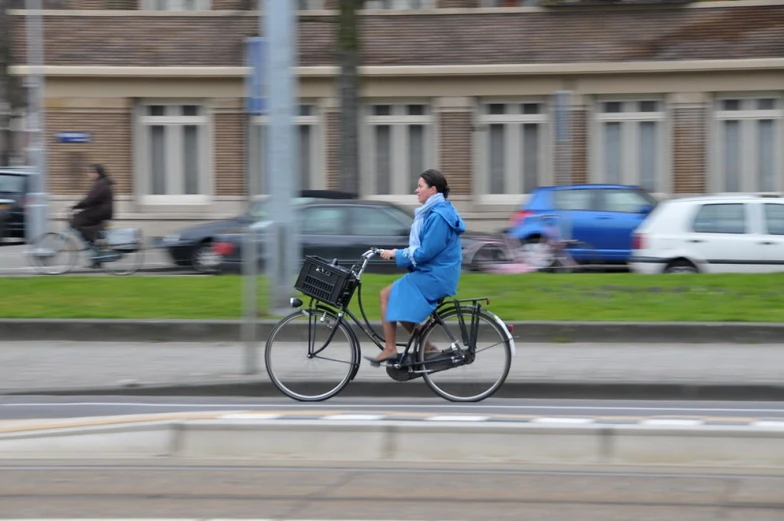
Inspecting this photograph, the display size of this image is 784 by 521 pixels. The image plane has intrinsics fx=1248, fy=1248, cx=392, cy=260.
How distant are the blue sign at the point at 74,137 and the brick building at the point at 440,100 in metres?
0.16

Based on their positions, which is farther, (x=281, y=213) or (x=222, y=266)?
(x=222, y=266)

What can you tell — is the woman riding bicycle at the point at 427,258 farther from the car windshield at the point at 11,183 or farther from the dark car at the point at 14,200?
the car windshield at the point at 11,183

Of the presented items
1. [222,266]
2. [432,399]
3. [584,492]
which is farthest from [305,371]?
[222,266]

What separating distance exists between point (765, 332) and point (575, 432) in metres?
5.73

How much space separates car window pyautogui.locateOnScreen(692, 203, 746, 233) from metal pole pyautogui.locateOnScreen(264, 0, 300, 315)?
5974 mm

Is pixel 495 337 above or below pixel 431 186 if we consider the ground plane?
below

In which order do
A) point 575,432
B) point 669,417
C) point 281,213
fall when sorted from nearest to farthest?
point 575,432, point 669,417, point 281,213

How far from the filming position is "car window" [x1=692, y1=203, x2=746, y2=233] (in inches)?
637

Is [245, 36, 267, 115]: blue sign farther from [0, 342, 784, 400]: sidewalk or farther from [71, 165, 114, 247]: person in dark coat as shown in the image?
[71, 165, 114, 247]: person in dark coat

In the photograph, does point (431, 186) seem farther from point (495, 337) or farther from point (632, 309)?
point (632, 309)

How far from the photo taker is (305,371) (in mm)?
9297

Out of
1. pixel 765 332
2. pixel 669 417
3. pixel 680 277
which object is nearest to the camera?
pixel 669 417

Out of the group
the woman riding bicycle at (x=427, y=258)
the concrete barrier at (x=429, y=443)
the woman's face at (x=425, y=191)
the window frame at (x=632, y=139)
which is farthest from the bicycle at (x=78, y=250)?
the concrete barrier at (x=429, y=443)

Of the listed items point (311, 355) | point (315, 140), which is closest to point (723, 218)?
point (311, 355)
